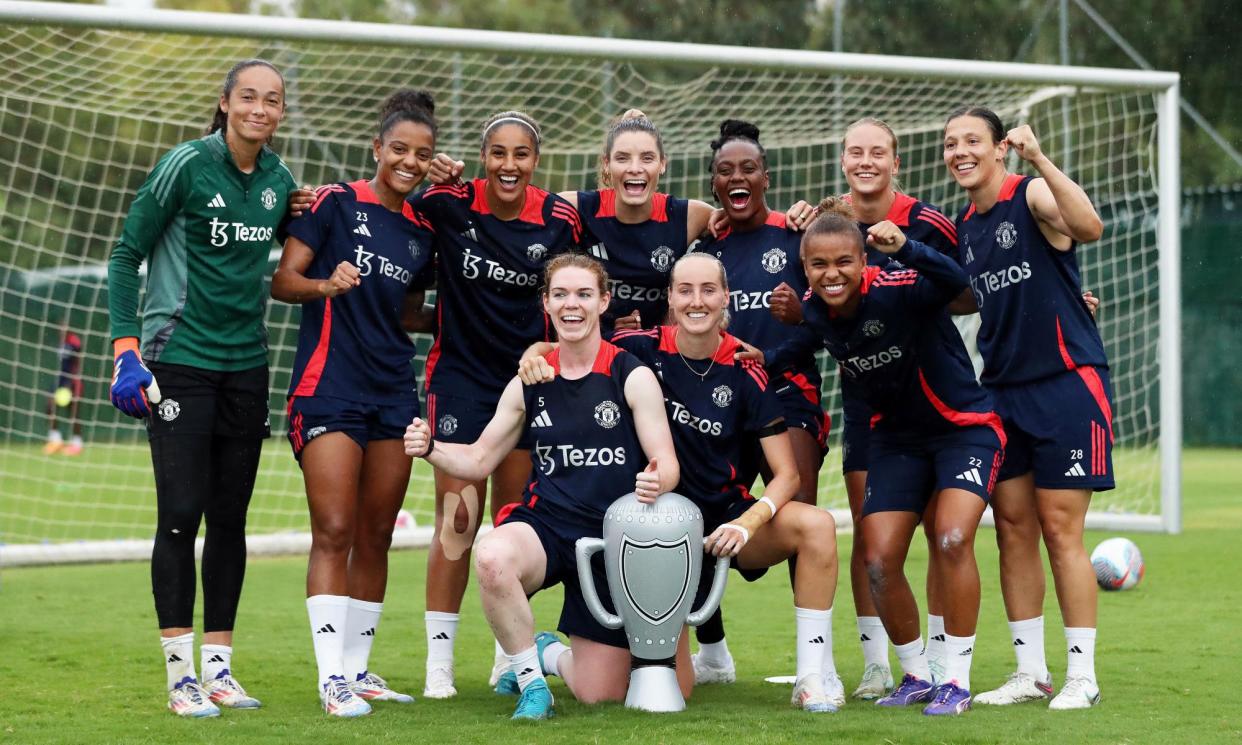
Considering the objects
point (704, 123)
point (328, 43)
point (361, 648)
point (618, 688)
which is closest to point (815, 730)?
point (618, 688)

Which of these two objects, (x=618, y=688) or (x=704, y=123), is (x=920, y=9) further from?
(x=618, y=688)

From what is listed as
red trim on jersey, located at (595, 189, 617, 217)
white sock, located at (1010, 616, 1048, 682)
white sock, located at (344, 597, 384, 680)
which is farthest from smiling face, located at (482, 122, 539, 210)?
white sock, located at (1010, 616, 1048, 682)

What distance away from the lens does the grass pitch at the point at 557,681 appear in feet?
13.8

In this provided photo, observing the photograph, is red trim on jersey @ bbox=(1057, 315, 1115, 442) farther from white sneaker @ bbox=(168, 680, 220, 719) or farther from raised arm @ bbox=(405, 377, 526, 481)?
white sneaker @ bbox=(168, 680, 220, 719)

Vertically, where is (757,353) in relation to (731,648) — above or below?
above

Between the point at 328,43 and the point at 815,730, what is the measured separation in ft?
15.1

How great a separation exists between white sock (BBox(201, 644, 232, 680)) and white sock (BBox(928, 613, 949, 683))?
7.65 feet

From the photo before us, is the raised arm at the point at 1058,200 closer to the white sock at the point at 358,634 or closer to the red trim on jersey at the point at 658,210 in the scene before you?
the red trim on jersey at the point at 658,210

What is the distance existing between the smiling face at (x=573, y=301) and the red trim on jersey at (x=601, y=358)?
0.35 ft

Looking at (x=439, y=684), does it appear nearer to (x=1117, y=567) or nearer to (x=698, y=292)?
(x=698, y=292)

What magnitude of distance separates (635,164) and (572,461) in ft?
3.53

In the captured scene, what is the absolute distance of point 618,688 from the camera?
4734 millimetres

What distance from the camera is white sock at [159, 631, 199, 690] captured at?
15.1ft

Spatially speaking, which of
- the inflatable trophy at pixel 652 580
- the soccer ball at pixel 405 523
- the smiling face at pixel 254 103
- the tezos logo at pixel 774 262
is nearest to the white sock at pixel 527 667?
the inflatable trophy at pixel 652 580
